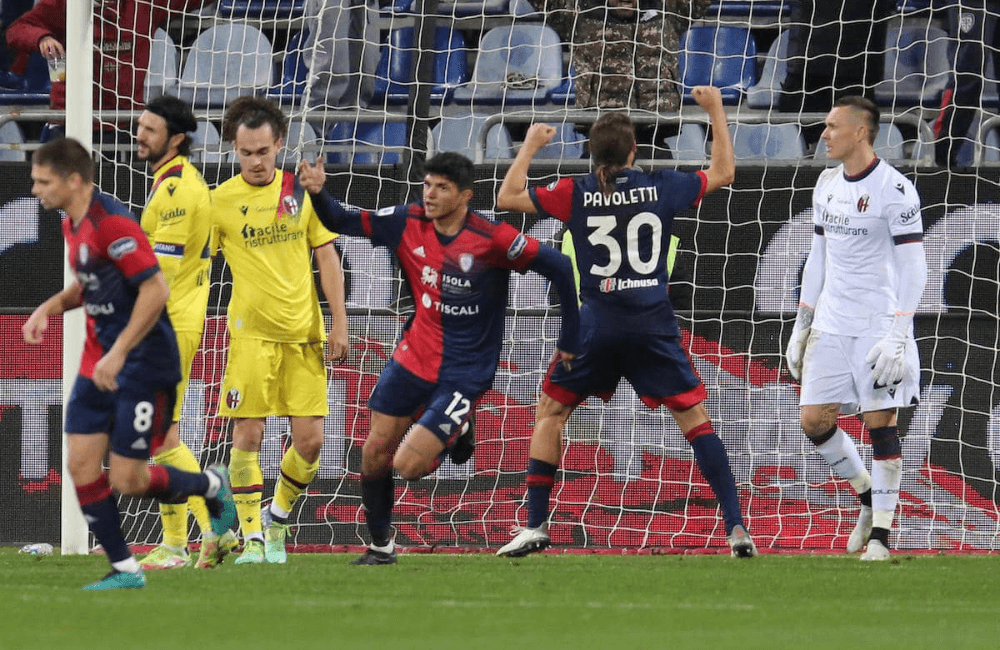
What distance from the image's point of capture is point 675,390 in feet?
23.7

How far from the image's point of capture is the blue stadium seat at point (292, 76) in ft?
31.6

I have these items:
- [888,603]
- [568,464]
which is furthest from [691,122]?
[888,603]

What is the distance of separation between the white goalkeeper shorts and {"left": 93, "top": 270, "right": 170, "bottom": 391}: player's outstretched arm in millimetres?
3396

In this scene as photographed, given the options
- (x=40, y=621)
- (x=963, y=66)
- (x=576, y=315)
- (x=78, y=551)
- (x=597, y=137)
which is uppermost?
(x=963, y=66)

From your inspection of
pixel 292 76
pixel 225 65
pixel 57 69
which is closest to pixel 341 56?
pixel 292 76

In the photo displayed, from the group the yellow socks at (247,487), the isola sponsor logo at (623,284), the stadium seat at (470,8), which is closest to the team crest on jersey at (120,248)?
the yellow socks at (247,487)

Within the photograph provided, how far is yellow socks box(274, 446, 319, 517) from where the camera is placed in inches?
285

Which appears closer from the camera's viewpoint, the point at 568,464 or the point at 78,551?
the point at 78,551

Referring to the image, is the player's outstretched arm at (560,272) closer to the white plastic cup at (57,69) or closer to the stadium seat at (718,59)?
the stadium seat at (718,59)

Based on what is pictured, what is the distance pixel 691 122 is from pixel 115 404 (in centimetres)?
487

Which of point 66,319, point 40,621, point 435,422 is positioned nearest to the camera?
point 40,621

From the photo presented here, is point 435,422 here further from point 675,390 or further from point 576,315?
point 675,390

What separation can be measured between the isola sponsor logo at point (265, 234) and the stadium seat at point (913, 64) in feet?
14.6

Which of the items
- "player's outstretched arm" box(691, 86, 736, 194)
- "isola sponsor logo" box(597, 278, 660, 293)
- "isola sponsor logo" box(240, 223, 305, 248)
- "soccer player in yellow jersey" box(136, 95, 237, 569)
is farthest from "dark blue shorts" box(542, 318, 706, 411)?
"soccer player in yellow jersey" box(136, 95, 237, 569)
